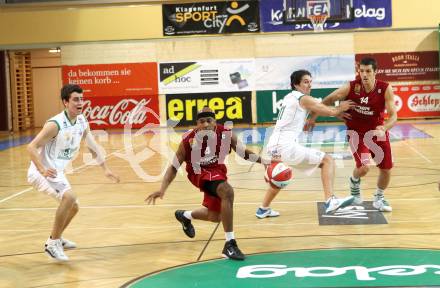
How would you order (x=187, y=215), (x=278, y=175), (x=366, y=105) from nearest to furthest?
(x=187, y=215)
(x=278, y=175)
(x=366, y=105)

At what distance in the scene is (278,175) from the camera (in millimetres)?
9133

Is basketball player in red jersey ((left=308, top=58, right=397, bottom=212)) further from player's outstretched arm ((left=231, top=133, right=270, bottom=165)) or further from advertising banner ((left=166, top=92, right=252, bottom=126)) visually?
advertising banner ((left=166, top=92, right=252, bottom=126))

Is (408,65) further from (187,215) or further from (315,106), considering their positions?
(187,215)

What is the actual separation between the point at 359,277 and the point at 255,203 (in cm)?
474

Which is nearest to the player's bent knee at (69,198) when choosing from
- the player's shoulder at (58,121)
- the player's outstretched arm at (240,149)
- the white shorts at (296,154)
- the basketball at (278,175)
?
the player's shoulder at (58,121)

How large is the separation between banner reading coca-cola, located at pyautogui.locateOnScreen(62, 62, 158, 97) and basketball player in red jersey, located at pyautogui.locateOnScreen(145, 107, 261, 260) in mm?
21107

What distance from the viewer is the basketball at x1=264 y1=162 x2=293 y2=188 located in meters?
9.14

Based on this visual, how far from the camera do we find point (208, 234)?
28.3 ft

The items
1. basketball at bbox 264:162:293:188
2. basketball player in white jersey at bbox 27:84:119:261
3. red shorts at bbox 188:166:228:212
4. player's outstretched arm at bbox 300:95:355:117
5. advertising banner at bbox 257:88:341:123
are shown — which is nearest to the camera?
red shorts at bbox 188:166:228:212

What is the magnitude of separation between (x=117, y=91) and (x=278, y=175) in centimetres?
2025

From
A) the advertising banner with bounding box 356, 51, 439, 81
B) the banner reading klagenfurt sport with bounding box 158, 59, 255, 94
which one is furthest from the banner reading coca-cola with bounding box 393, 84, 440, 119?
the banner reading klagenfurt sport with bounding box 158, 59, 255, 94

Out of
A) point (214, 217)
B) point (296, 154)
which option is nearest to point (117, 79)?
point (296, 154)

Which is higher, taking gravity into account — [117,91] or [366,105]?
[117,91]

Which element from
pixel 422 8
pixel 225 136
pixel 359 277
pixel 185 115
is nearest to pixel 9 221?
pixel 225 136
